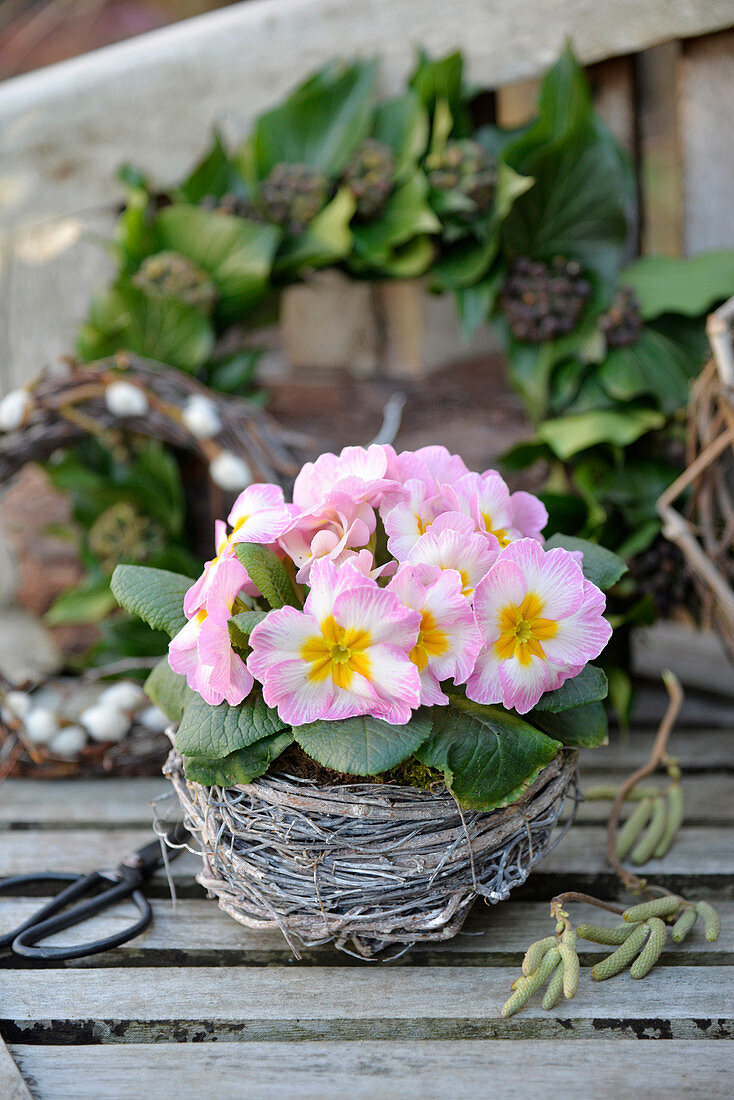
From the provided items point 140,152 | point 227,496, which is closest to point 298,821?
point 227,496

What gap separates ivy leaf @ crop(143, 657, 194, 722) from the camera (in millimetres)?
729

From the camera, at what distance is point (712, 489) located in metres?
0.99

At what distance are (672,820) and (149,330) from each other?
888mm

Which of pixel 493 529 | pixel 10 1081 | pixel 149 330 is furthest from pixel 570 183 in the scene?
pixel 10 1081

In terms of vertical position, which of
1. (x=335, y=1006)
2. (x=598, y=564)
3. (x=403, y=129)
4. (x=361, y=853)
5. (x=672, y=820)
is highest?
(x=403, y=129)

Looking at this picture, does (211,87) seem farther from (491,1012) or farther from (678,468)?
(491,1012)

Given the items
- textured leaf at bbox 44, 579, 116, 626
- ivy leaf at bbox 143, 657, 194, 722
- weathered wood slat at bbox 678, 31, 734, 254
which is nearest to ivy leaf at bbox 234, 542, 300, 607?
ivy leaf at bbox 143, 657, 194, 722

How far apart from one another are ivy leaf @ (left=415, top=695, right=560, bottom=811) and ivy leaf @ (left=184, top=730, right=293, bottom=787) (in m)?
0.10

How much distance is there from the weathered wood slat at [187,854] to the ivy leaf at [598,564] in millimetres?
303

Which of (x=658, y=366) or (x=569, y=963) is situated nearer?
(x=569, y=963)

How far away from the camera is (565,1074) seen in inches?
23.5

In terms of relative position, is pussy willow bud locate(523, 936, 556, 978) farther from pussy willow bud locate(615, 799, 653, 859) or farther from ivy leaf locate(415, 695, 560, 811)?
pussy willow bud locate(615, 799, 653, 859)

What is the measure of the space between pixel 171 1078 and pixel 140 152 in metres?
1.24

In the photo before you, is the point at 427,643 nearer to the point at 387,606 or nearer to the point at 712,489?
the point at 387,606
